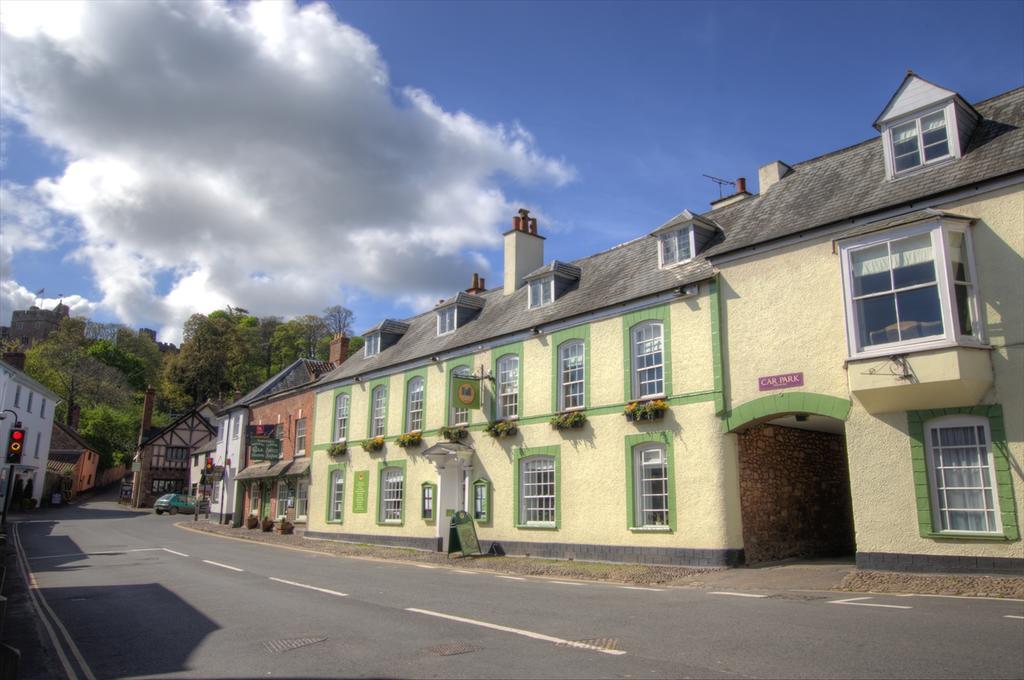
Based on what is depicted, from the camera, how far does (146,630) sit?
970cm

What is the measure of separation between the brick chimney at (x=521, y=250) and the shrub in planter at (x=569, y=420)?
23.2ft

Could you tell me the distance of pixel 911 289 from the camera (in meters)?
13.2

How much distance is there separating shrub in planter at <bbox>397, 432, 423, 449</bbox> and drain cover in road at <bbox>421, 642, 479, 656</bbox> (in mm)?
17922

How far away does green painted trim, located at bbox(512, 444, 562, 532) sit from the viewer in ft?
66.1

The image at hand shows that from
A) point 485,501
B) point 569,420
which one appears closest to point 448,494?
point 485,501

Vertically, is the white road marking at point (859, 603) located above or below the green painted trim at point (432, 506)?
below

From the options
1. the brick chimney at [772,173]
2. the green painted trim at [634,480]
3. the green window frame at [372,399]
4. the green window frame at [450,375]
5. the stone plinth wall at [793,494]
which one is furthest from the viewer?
the green window frame at [372,399]

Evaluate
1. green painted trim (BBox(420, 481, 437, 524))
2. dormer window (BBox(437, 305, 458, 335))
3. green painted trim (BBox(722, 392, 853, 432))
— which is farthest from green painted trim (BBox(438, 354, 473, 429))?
green painted trim (BBox(722, 392, 853, 432))

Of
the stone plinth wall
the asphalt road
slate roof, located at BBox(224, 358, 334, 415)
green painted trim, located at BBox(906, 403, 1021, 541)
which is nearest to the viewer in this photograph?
the asphalt road

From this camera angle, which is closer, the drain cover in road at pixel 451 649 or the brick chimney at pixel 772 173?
the drain cover in road at pixel 451 649

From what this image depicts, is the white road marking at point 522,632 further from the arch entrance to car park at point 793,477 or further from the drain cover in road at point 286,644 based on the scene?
the arch entrance to car park at point 793,477

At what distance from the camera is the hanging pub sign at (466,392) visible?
22.7 metres

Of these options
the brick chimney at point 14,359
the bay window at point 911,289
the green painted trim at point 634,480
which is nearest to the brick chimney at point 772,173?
the bay window at point 911,289

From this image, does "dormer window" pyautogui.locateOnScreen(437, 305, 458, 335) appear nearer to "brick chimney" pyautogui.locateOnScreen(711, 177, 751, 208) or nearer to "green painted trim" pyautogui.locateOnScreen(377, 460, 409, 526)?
"green painted trim" pyautogui.locateOnScreen(377, 460, 409, 526)
